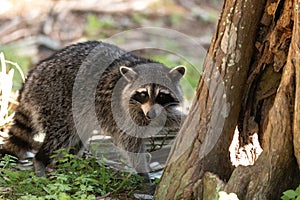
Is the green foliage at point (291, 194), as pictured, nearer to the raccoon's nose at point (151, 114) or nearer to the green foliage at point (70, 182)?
the green foliage at point (70, 182)

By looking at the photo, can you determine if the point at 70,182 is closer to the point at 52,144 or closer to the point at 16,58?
the point at 52,144

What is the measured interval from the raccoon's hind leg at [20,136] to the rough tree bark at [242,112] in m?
1.98

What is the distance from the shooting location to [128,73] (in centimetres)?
634

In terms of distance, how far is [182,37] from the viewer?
41.7 feet

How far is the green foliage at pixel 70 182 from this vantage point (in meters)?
5.13

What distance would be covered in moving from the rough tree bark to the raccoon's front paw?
1511 millimetres

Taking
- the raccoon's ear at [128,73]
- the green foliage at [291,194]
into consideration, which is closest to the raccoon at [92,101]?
the raccoon's ear at [128,73]

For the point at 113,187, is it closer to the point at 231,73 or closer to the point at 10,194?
the point at 10,194

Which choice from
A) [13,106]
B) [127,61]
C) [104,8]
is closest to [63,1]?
Answer: [104,8]

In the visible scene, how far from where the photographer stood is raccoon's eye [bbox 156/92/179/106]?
614cm

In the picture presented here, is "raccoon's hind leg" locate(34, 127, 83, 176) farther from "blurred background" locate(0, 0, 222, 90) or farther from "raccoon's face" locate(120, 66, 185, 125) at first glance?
"blurred background" locate(0, 0, 222, 90)

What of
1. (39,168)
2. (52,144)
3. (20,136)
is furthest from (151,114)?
(20,136)

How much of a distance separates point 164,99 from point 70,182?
120cm

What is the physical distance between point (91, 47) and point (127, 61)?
387mm
